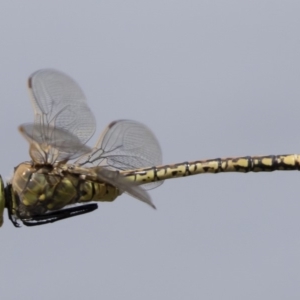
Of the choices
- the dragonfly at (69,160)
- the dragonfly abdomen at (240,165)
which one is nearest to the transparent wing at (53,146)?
the dragonfly at (69,160)

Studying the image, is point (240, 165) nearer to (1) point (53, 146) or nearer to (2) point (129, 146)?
(2) point (129, 146)

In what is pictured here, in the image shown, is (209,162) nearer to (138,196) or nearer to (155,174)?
(155,174)

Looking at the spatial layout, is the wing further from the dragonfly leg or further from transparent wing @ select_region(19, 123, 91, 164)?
the dragonfly leg

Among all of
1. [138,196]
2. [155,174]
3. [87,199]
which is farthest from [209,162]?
[138,196]

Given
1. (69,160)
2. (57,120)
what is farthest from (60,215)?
(57,120)

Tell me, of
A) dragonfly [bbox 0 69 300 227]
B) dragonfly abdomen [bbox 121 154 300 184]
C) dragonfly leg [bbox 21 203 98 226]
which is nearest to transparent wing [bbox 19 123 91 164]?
dragonfly [bbox 0 69 300 227]
